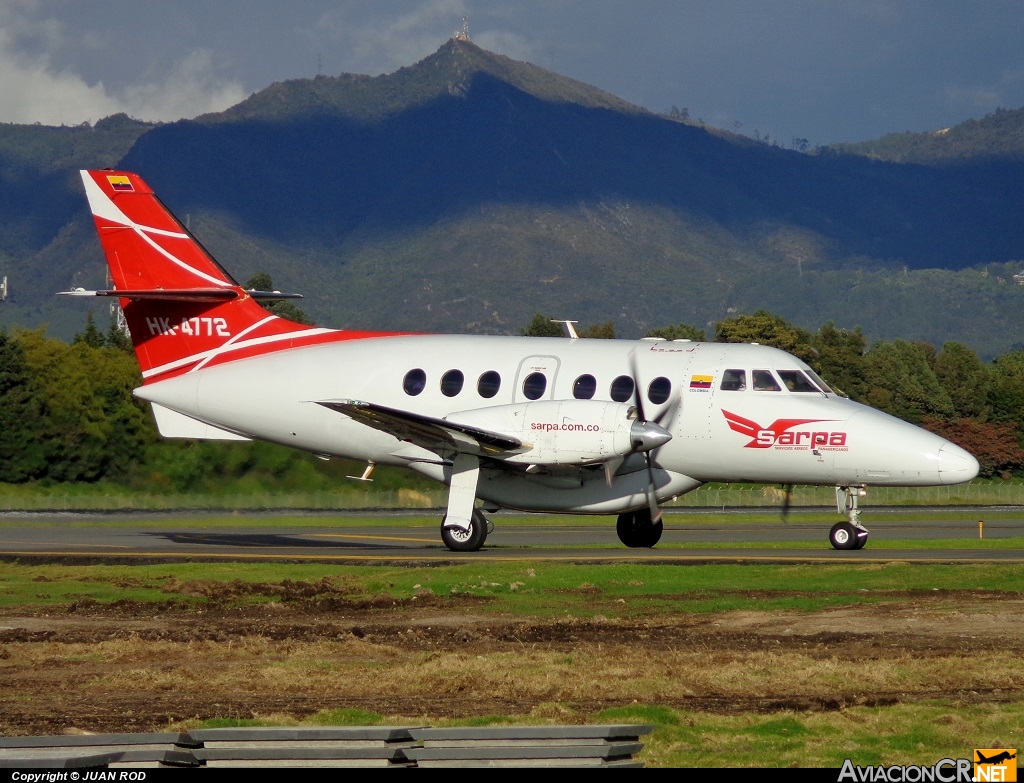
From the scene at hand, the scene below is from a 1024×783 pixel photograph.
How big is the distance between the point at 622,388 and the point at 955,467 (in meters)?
5.82

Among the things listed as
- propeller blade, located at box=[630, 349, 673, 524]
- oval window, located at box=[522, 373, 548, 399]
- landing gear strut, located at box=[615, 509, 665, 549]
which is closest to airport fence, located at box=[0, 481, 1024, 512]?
landing gear strut, located at box=[615, 509, 665, 549]

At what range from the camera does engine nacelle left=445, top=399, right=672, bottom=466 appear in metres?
23.4

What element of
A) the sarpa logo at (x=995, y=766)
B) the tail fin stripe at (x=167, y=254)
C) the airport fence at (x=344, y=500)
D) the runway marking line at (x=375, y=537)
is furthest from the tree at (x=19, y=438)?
the sarpa logo at (x=995, y=766)

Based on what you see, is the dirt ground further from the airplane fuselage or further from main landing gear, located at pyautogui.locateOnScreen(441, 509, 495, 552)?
main landing gear, located at pyautogui.locateOnScreen(441, 509, 495, 552)

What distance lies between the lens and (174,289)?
2766cm

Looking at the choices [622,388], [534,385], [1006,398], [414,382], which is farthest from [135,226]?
[1006,398]

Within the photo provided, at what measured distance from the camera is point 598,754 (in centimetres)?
780

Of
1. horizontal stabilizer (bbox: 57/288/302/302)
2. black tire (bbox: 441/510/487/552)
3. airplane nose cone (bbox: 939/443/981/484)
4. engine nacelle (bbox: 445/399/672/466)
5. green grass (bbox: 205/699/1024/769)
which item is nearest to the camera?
green grass (bbox: 205/699/1024/769)

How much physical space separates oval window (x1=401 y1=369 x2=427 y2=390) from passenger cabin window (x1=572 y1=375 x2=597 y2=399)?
3.01m

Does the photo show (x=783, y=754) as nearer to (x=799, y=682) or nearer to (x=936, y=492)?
(x=799, y=682)

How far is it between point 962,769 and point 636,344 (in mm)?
17384

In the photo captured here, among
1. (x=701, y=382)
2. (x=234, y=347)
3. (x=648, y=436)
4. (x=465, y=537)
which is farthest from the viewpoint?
(x=234, y=347)

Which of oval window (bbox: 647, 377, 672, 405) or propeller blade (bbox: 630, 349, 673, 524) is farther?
oval window (bbox: 647, 377, 672, 405)

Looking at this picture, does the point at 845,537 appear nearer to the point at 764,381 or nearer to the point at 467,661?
the point at 764,381
